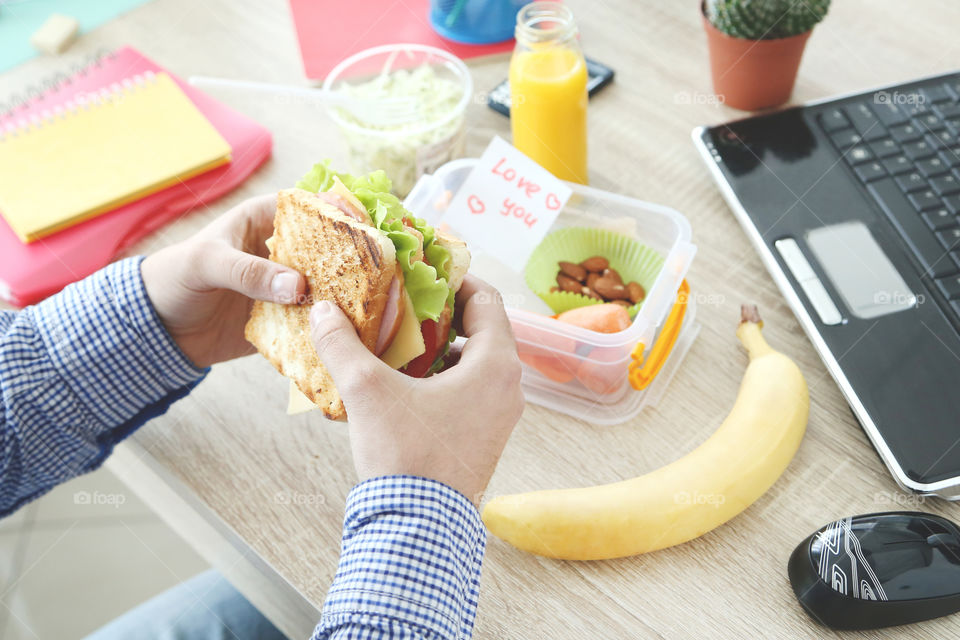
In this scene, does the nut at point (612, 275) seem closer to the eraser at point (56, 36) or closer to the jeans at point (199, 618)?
the jeans at point (199, 618)

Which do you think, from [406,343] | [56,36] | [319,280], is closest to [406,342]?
[406,343]

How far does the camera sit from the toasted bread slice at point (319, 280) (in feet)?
2.43

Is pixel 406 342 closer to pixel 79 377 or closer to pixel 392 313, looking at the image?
pixel 392 313

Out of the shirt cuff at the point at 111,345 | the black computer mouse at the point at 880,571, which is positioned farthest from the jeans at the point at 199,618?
the black computer mouse at the point at 880,571

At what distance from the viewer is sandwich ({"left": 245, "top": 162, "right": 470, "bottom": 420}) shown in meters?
0.75

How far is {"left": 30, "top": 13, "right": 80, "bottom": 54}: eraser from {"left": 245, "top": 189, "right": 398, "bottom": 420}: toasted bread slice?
87 centimetres

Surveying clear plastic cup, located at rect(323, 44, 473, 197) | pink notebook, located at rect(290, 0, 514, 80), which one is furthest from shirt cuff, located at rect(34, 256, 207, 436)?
pink notebook, located at rect(290, 0, 514, 80)

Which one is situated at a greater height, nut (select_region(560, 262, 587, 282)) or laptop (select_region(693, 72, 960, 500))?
laptop (select_region(693, 72, 960, 500))

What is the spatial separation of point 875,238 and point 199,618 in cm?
101

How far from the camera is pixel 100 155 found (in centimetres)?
117

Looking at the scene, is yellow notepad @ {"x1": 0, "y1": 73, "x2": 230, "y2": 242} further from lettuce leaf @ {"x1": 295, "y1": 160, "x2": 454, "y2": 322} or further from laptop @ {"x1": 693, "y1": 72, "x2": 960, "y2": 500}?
laptop @ {"x1": 693, "y1": 72, "x2": 960, "y2": 500}

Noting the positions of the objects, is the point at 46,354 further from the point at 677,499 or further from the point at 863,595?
the point at 863,595

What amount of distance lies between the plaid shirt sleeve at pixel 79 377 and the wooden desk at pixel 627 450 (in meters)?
0.05

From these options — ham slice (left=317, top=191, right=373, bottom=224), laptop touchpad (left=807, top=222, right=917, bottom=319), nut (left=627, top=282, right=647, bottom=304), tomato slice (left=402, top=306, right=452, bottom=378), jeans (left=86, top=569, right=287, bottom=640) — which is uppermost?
ham slice (left=317, top=191, right=373, bottom=224)
